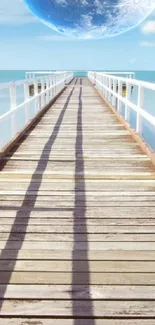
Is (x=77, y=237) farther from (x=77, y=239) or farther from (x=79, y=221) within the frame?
(x=79, y=221)

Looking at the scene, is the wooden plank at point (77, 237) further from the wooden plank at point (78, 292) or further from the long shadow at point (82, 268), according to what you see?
the wooden plank at point (78, 292)

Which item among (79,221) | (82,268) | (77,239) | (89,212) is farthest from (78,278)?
(89,212)

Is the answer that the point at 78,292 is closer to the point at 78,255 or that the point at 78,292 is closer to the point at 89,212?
the point at 78,255

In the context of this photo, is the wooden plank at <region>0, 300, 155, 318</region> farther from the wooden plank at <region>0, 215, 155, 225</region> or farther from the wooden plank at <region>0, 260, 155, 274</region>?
the wooden plank at <region>0, 215, 155, 225</region>

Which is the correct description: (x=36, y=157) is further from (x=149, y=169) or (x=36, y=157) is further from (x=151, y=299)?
(x=151, y=299)

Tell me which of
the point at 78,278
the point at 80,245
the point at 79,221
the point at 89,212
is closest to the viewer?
the point at 78,278

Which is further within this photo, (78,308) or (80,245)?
(80,245)

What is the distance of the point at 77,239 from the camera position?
3156mm

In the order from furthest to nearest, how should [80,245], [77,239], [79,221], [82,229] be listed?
1. [79,221]
2. [82,229]
3. [77,239]
4. [80,245]

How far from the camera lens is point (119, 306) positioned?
2312 millimetres

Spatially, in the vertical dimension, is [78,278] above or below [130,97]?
below

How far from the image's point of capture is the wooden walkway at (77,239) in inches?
90.8

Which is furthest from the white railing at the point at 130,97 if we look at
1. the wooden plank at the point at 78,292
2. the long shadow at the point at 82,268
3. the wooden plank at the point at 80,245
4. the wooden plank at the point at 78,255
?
the wooden plank at the point at 78,292

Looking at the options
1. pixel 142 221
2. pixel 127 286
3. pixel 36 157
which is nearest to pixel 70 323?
pixel 127 286
